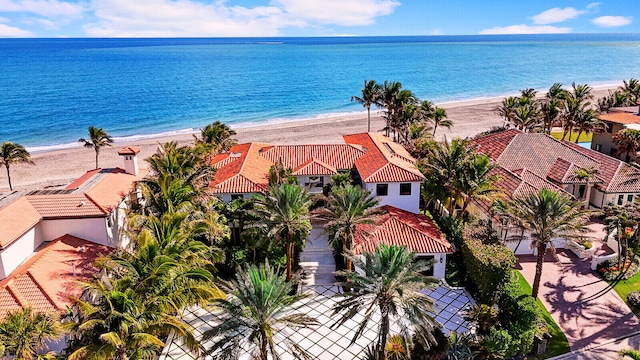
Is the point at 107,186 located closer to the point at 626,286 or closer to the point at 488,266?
the point at 488,266

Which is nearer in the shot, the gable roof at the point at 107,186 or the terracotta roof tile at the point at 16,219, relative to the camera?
the terracotta roof tile at the point at 16,219

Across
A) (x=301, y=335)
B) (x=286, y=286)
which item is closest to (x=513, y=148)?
(x=301, y=335)

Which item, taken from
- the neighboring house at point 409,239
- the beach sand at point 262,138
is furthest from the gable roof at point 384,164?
the beach sand at point 262,138

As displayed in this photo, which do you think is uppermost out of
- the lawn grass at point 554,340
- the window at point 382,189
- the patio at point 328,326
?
the window at point 382,189

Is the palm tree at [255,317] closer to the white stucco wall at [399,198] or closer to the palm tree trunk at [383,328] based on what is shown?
the palm tree trunk at [383,328]

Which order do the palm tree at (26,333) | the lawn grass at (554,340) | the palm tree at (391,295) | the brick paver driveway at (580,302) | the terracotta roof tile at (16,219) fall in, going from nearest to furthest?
the palm tree at (26,333), the palm tree at (391,295), the lawn grass at (554,340), the terracotta roof tile at (16,219), the brick paver driveway at (580,302)

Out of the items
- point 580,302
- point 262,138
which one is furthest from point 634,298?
point 262,138
